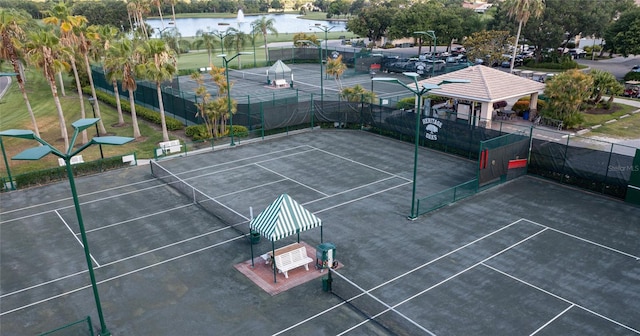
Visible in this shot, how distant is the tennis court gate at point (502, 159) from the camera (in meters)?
28.3

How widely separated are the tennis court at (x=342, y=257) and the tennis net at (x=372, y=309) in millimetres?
59

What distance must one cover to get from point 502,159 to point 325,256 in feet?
48.8

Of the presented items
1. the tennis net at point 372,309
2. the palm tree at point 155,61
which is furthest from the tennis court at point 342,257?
the palm tree at point 155,61

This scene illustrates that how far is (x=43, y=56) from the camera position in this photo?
109 ft

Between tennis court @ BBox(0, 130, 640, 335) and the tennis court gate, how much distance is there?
3.47 feet

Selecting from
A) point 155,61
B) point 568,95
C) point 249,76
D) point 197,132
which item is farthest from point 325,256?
point 249,76

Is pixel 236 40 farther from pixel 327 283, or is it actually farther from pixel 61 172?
pixel 327 283

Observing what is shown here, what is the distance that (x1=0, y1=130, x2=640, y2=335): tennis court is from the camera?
17.4m

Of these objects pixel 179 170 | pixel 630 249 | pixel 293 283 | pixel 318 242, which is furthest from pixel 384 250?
pixel 179 170

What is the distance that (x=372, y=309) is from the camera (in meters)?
17.9

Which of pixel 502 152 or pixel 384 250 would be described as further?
pixel 502 152

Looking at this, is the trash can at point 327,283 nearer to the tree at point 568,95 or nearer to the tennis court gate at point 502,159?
the tennis court gate at point 502,159

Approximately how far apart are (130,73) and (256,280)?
26079 millimetres

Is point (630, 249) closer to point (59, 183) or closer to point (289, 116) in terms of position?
point (289, 116)
